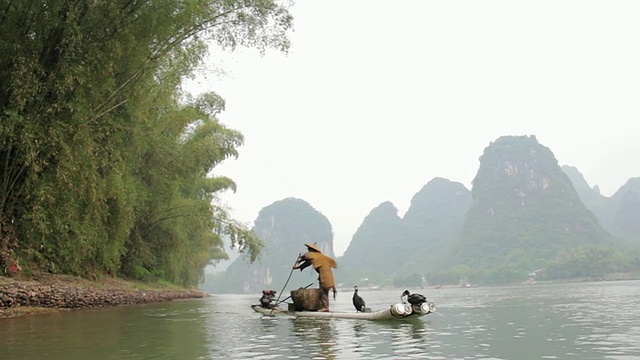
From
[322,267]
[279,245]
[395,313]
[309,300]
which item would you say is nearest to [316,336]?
[395,313]

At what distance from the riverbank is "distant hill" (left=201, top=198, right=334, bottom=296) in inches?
4160

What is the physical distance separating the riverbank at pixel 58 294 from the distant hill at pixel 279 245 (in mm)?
105653

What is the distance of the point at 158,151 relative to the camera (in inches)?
729

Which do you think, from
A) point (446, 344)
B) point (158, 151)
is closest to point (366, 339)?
point (446, 344)

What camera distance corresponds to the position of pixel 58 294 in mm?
Answer: 12680

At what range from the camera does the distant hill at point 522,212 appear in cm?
9181

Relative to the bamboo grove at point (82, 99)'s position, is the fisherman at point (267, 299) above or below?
below

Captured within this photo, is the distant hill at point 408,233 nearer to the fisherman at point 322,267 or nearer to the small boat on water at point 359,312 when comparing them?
the small boat on water at point 359,312

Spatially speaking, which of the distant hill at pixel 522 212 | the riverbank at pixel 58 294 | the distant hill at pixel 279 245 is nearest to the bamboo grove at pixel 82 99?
the riverbank at pixel 58 294

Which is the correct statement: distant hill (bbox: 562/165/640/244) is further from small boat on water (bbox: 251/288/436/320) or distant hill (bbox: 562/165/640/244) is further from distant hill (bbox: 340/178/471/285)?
small boat on water (bbox: 251/288/436/320)

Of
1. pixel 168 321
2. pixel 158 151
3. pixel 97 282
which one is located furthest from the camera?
pixel 158 151

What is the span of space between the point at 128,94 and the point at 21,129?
10.8ft

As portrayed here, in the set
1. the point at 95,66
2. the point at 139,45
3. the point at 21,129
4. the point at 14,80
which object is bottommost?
the point at 21,129

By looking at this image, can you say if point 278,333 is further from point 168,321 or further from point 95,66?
point 95,66
